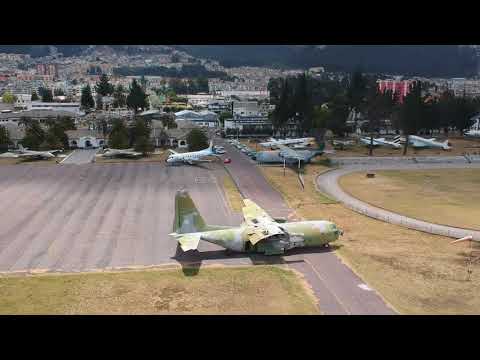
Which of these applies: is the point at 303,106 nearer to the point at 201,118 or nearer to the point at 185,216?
the point at 201,118

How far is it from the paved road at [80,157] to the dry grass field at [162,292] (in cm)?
5619

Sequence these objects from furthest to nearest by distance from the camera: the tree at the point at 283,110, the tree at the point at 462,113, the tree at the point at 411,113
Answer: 1. the tree at the point at 462,113
2. the tree at the point at 283,110
3. the tree at the point at 411,113

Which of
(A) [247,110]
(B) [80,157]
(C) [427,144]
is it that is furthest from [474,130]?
(B) [80,157]

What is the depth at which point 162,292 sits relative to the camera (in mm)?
33625

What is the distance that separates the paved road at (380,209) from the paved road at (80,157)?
162ft

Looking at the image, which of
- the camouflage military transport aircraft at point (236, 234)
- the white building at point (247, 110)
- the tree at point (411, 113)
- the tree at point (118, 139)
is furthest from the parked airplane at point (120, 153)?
the white building at point (247, 110)

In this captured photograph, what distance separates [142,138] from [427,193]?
201 ft

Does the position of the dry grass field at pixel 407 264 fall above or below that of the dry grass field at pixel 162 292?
above

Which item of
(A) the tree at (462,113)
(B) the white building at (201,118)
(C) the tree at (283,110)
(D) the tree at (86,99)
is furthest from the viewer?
(B) the white building at (201,118)

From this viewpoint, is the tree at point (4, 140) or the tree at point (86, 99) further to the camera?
the tree at point (86, 99)

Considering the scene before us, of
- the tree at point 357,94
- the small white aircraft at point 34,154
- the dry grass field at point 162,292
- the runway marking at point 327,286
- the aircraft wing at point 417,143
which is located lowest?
the dry grass field at point 162,292

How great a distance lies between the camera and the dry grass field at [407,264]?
32.4 metres

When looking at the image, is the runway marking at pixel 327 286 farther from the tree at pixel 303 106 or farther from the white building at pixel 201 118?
the white building at pixel 201 118
